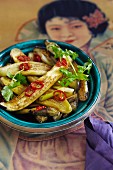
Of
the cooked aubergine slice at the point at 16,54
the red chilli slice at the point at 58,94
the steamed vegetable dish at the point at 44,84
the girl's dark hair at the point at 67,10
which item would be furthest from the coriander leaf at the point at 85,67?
the girl's dark hair at the point at 67,10

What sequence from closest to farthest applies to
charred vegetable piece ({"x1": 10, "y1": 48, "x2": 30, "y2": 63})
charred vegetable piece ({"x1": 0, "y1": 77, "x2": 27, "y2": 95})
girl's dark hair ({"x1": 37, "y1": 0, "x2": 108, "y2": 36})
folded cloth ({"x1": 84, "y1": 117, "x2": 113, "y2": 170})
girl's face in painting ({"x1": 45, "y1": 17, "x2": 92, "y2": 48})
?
folded cloth ({"x1": 84, "y1": 117, "x2": 113, "y2": 170}) → charred vegetable piece ({"x1": 0, "y1": 77, "x2": 27, "y2": 95}) → charred vegetable piece ({"x1": 10, "y1": 48, "x2": 30, "y2": 63}) → girl's face in painting ({"x1": 45, "y1": 17, "x2": 92, "y2": 48}) → girl's dark hair ({"x1": 37, "y1": 0, "x2": 108, "y2": 36})

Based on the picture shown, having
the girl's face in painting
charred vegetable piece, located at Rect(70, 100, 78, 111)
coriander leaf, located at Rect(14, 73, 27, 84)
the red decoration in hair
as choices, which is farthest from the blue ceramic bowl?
the red decoration in hair

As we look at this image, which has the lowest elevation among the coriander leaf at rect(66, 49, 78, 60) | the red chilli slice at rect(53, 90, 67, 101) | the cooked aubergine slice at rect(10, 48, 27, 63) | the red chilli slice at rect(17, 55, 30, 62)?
Answer: the red chilli slice at rect(53, 90, 67, 101)

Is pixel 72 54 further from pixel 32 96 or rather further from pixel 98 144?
pixel 98 144

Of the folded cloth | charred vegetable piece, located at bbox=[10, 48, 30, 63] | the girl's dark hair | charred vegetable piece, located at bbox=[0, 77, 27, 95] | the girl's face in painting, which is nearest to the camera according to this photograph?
the folded cloth

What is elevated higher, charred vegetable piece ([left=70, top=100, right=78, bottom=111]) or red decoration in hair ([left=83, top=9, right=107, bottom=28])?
red decoration in hair ([left=83, top=9, right=107, bottom=28])

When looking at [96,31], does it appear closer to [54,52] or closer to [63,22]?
[63,22]

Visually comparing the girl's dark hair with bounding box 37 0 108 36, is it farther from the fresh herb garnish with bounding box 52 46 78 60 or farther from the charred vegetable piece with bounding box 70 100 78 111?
the charred vegetable piece with bounding box 70 100 78 111

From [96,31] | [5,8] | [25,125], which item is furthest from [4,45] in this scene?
[25,125]
